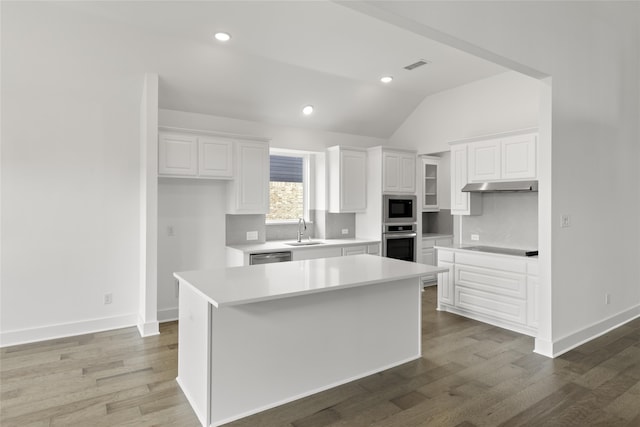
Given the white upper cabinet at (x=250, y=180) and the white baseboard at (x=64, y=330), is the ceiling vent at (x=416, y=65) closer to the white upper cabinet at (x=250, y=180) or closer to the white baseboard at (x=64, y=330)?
the white upper cabinet at (x=250, y=180)

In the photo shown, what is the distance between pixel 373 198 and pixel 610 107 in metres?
3.06

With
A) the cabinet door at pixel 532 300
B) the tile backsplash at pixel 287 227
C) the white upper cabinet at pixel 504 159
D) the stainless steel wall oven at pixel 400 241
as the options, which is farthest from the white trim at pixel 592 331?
the tile backsplash at pixel 287 227

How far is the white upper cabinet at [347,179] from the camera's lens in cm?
571

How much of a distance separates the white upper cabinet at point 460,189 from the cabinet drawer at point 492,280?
0.76 metres

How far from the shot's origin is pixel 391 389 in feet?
9.21

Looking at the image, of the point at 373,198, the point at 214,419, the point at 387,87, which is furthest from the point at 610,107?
the point at 214,419

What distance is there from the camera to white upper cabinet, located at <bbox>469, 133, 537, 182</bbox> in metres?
4.08

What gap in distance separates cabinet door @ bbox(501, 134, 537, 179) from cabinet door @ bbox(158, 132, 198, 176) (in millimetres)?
3563

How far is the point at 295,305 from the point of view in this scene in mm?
2688

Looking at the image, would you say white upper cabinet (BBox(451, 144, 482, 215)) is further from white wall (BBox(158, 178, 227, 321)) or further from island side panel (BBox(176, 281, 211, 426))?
island side panel (BBox(176, 281, 211, 426))

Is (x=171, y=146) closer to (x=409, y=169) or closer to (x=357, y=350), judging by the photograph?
(x=357, y=350)

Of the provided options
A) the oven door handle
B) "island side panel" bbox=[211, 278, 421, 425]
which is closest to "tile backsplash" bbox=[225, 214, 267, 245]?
the oven door handle

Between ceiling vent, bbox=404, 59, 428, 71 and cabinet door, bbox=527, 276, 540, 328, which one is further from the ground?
ceiling vent, bbox=404, 59, 428, 71

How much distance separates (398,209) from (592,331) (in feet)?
9.40
